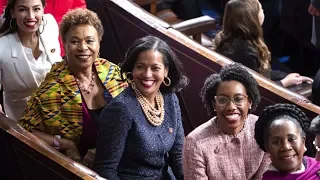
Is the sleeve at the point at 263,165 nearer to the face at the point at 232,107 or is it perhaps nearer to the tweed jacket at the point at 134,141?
the face at the point at 232,107

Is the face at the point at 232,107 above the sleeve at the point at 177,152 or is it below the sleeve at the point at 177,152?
above

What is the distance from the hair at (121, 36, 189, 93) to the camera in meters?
3.33

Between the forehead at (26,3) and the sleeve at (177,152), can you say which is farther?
the forehead at (26,3)

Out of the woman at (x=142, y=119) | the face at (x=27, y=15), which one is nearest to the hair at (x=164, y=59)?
the woman at (x=142, y=119)

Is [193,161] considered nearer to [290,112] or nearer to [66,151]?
[290,112]

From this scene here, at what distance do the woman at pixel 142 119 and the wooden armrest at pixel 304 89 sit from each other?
1.22m

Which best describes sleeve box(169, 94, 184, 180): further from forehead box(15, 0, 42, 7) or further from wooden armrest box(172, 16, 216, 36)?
wooden armrest box(172, 16, 216, 36)

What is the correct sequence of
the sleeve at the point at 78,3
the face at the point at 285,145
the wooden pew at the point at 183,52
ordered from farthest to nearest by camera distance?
the sleeve at the point at 78,3 → the wooden pew at the point at 183,52 → the face at the point at 285,145

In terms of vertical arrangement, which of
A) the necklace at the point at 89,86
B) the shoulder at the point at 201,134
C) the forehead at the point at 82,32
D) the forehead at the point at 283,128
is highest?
the forehead at the point at 82,32

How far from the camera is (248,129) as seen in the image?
10.6 feet

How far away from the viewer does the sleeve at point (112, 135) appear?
3230 millimetres

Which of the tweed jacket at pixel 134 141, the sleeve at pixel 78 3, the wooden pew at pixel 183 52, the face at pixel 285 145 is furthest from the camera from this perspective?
the sleeve at pixel 78 3

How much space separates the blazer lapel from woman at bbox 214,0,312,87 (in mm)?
1131

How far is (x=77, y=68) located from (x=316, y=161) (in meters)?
1.04
